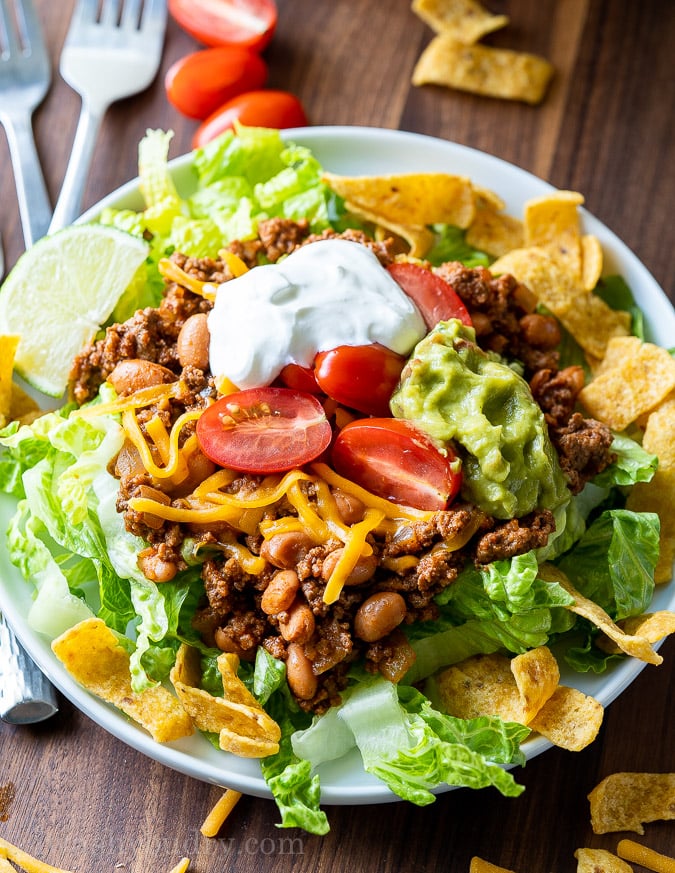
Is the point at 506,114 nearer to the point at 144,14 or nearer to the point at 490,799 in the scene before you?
the point at 144,14

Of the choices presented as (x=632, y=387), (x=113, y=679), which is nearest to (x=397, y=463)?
(x=632, y=387)

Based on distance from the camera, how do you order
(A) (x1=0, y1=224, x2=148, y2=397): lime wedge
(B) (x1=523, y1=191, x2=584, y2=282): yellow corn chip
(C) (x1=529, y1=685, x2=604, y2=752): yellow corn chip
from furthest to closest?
(B) (x1=523, y1=191, x2=584, y2=282): yellow corn chip → (A) (x1=0, y1=224, x2=148, y2=397): lime wedge → (C) (x1=529, y1=685, x2=604, y2=752): yellow corn chip

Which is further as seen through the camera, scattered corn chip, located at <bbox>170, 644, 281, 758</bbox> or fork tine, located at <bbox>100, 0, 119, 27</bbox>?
fork tine, located at <bbox>100, 0, 119, 27</bbox>

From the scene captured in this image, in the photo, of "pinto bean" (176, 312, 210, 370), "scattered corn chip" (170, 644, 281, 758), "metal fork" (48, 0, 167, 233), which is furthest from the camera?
"metal fork" (48, 0, 167, 233)

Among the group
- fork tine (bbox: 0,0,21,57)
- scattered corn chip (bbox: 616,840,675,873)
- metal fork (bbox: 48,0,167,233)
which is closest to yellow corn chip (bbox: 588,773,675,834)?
scattered corn chip (bbox: 616,840,675,873)

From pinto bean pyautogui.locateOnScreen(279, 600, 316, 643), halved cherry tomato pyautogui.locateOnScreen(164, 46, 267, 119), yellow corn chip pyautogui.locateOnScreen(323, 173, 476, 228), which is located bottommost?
pinto bean pyautogui.locateOnScreen(279, 600, 316, 643)

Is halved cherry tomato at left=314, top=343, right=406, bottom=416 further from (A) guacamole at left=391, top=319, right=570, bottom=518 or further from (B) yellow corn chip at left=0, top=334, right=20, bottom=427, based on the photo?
(B) yellow corn chip at left=0, top=334, right=20, bottom=427

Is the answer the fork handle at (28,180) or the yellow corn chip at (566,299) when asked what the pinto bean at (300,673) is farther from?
the fork handle at (28,180)

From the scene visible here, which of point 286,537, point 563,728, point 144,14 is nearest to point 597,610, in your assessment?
point 563,728
